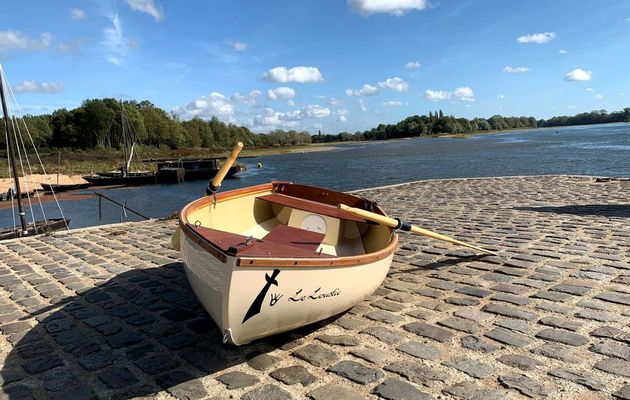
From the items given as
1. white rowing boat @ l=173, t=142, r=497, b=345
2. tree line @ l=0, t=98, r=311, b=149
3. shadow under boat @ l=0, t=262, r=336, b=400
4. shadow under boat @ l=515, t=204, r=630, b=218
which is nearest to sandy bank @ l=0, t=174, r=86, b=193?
tree line @ l=0, t=98, r=311, b=149

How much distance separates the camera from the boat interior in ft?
19.6

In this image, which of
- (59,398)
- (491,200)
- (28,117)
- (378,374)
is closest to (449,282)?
(378,374)

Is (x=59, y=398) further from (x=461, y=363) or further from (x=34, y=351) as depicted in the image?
(x=461, y=363)

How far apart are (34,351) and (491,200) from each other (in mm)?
12329

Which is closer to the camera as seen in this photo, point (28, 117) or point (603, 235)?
point (603, 235)

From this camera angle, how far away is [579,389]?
135 inches

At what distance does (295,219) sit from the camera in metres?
7.41

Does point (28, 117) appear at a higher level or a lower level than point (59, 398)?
higher

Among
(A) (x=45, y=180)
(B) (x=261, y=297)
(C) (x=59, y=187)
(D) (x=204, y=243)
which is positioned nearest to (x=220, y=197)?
(D) (x=204, y=243)

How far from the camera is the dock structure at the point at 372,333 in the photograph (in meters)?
3.71

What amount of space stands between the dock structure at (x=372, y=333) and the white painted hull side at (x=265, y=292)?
1.31 feet

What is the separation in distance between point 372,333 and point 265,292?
4.92 ft

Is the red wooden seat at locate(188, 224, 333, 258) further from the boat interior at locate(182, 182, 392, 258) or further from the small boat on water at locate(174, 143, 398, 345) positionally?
the boat interior at locate(182, 182, 392, 258)

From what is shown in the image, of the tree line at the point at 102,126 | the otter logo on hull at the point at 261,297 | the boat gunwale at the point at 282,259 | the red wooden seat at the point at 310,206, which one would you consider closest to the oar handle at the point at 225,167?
the boat gunwale at the point at 282,259
